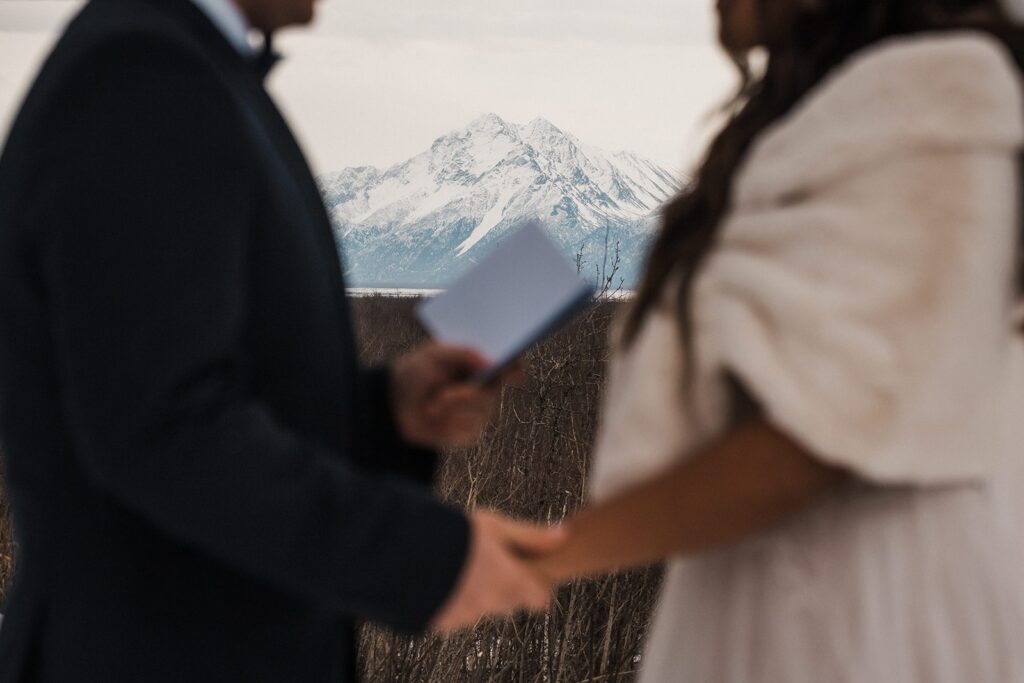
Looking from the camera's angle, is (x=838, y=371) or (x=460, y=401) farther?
(x=460, y=401)

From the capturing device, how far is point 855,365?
0.88 m

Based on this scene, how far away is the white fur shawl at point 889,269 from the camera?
2.81 feet

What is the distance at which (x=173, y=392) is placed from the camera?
0.85 meters

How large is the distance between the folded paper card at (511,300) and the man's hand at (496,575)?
16cm

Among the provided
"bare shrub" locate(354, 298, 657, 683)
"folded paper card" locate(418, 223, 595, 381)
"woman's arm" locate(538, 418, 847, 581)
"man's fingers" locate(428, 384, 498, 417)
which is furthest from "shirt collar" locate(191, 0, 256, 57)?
"bare shrub" locate(354, 298, 657, 683)

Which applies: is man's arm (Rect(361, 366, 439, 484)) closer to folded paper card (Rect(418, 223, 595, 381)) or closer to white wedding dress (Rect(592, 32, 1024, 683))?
folded paper card (Rect(418, 223, 595, 381))

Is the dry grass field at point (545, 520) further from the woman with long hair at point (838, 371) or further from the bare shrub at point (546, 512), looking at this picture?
the woman with long hair at point (838, 371)

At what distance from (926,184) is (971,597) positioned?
35 centimetres

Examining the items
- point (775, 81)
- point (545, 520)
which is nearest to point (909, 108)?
point (775, 81)

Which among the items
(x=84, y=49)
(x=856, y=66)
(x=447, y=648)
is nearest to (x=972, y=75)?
(x=856, y=66)

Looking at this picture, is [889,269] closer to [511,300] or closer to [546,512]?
[511,300]

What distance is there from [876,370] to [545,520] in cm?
300

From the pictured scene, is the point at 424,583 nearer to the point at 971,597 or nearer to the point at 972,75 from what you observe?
the point at 971,597

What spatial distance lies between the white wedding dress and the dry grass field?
2241 mm
